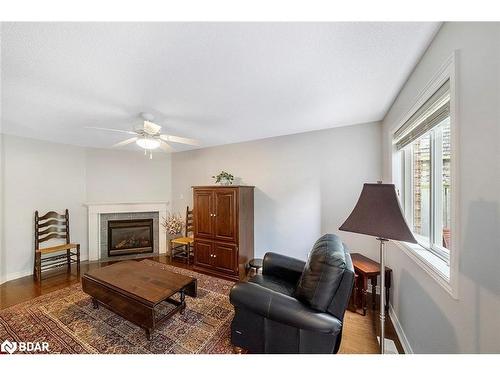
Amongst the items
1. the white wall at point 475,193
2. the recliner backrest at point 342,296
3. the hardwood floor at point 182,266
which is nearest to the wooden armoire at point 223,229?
the hardwood floor at point 182,266

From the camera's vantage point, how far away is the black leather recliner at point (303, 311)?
129cm

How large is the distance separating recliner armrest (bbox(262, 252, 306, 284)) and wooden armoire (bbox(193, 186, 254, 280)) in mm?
866

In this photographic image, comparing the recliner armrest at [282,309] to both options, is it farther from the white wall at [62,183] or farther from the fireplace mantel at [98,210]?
the white wall at [62,183]

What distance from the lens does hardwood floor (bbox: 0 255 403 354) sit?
171 cm

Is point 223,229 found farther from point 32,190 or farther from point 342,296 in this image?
point 32,190

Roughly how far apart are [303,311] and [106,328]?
193 cm


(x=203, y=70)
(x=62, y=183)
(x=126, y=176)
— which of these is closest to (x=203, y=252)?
(x=126, y=176)

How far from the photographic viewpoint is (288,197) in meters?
3.16

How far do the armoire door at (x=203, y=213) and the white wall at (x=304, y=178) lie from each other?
2.41ft

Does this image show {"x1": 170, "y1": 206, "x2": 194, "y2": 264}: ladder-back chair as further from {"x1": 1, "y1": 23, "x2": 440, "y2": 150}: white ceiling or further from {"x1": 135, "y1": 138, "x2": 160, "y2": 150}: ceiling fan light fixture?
{"x1": 1, "y1": 23, "x2": 440, "y2": 150}: white ceiling

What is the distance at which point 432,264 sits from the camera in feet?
4.17

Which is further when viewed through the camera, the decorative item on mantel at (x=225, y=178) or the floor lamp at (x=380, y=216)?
the decorative item on mantel at (x=225, y=178)
